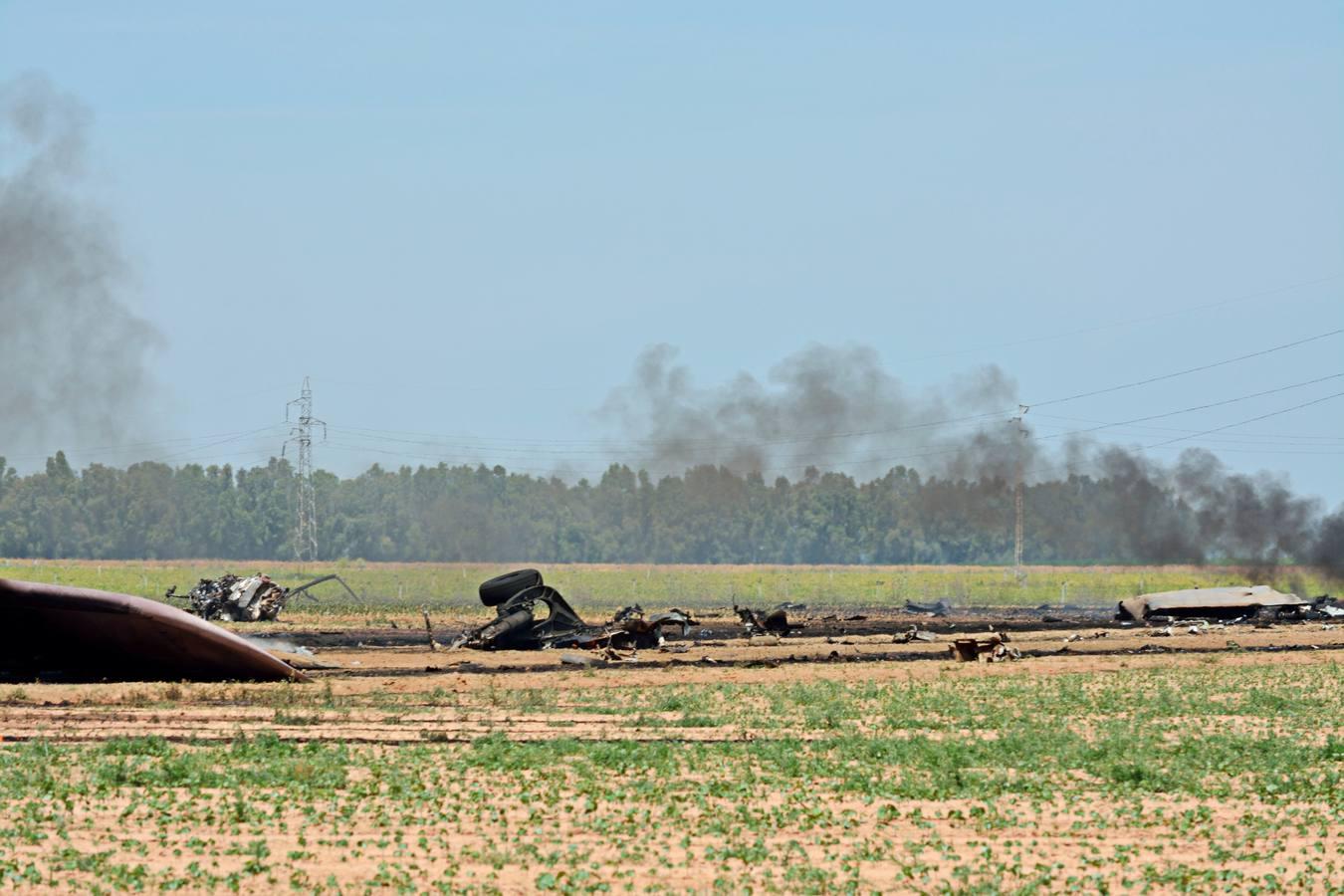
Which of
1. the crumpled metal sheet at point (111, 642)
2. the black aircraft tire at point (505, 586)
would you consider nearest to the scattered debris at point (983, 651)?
the black aircraft tire at point (505, 586)

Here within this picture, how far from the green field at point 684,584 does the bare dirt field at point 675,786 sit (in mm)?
40246

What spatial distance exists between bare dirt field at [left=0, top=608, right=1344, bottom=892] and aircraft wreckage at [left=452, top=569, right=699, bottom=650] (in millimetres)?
11735

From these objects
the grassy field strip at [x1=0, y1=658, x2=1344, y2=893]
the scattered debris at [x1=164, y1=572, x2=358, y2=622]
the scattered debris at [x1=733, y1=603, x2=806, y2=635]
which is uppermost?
the scattered debris at [x1=164, y1=572, x2=358, y2=622]

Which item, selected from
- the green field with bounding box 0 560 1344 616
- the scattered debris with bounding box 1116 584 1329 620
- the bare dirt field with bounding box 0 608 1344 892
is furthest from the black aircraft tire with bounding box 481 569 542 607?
the scattered debris with bounding box 1116 584 1329 620

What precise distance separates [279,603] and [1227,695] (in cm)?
4055

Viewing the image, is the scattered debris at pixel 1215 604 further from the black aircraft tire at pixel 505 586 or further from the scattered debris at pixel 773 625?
the black aircraft tire at pixel 505 586

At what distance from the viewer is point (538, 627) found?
44.9 metres

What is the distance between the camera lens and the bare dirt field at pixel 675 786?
1308 cm

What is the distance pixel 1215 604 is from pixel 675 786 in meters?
49.4

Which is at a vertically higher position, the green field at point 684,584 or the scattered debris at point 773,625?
the green field at point 684,584

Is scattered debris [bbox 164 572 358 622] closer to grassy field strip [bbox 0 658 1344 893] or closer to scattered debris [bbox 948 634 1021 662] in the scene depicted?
scattered debris [bbox 948 634 1021 662]

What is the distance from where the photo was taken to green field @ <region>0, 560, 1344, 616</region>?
3248 inches

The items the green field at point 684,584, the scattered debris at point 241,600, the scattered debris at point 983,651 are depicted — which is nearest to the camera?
the scattered debris at point 983,651

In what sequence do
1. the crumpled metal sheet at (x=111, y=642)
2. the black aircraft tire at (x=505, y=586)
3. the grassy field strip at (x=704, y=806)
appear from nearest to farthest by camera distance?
the grassy field strip at (x=704, y=806) < the crumpled metal sheet at (x=111, y=642) < the black aircraft tire at (x=505, y=586)
